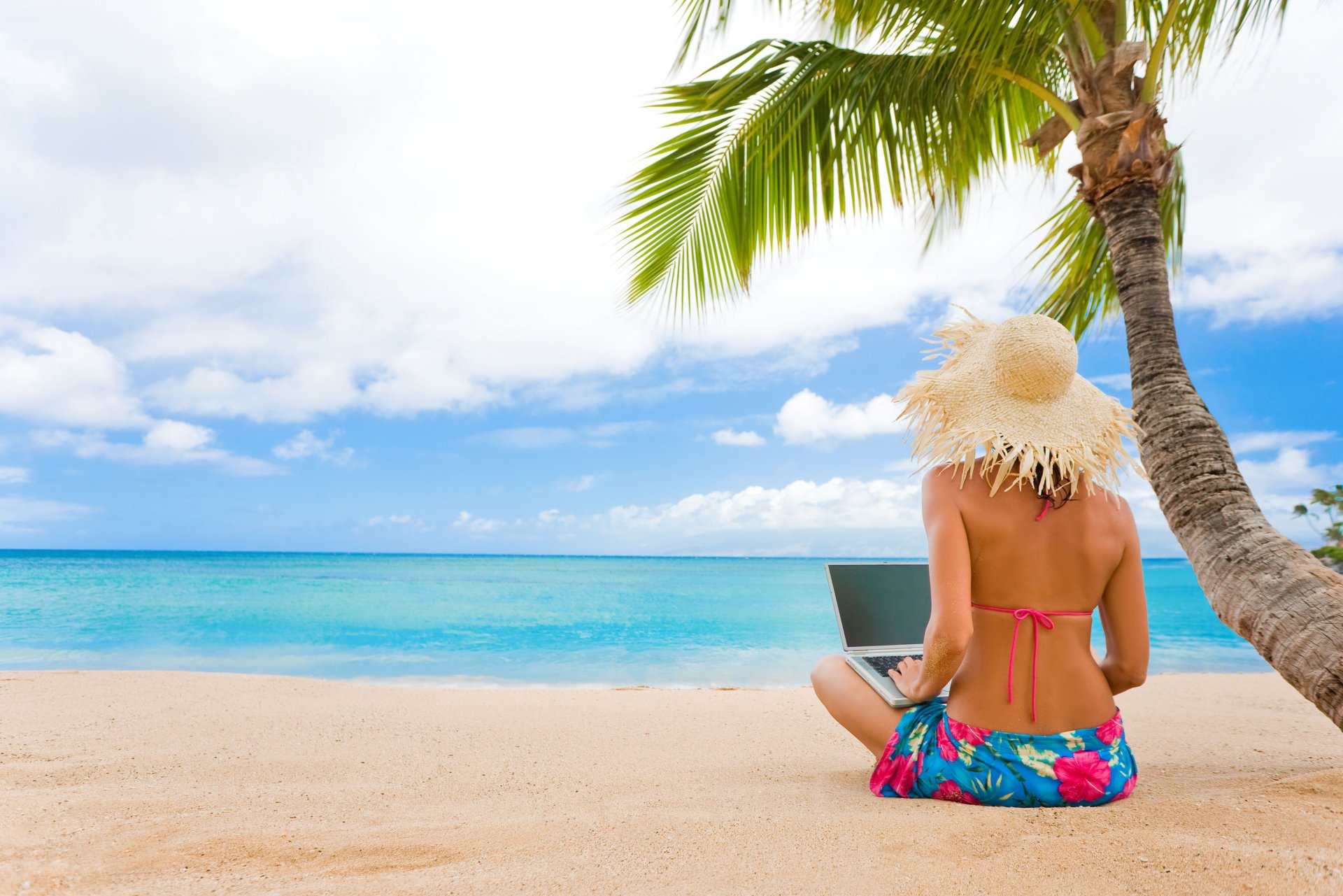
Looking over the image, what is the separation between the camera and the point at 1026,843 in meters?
1.72

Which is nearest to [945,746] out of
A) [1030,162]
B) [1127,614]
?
[1127,614]

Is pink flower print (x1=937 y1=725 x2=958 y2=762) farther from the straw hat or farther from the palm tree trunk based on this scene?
the palm tree trunk

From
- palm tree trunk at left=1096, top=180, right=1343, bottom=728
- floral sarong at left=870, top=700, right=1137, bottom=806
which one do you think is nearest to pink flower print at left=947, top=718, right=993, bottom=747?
floral sarong at left=870, top=700, right=1137, bottom=806

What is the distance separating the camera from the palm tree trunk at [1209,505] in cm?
238

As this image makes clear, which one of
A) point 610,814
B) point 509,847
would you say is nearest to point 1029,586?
point 610,814

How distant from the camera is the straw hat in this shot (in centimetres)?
203

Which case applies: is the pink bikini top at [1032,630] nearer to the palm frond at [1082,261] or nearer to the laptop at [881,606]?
the laptop at [881,606]

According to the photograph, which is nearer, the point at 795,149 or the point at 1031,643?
the point at 1031,643

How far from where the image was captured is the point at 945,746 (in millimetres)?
2119

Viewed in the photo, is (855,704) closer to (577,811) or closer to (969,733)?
(969,733)

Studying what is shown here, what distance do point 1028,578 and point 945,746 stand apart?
0.53m

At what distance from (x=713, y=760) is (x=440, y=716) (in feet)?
5.82

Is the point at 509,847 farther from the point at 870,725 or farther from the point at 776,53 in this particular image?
the point at 776,53

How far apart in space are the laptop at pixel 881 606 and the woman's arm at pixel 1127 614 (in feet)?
2.42
